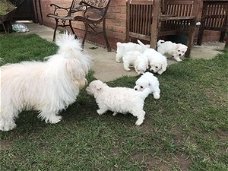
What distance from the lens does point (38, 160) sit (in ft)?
7.05

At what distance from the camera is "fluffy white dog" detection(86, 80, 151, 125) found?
2590 mm

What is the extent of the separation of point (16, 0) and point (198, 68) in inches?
345

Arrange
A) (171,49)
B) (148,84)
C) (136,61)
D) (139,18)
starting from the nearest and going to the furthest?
(148,84) → (136,61) → (171,49) → (139,18)

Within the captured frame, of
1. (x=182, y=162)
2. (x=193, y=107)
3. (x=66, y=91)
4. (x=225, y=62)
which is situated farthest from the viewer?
(x=225, y=62)

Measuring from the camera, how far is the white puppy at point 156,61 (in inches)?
153

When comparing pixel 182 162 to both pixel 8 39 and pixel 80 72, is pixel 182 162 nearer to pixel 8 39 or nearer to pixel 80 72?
pixel 80 72

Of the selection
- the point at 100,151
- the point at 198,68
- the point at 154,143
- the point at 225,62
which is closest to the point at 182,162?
the point at 154,143

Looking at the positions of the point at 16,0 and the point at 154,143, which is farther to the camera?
the point at 16,0

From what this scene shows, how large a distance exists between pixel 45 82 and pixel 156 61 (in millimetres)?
1978

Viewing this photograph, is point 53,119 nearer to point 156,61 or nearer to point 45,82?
point 45,82

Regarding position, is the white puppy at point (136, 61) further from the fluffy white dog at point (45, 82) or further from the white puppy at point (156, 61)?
the fluffy white dog at point (45, 82)

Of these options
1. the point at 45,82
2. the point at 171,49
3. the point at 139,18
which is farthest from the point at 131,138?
the point at 139,18

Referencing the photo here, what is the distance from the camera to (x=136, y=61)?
4020 millimetres

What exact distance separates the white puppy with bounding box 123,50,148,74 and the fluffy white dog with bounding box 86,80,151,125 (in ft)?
4.09
